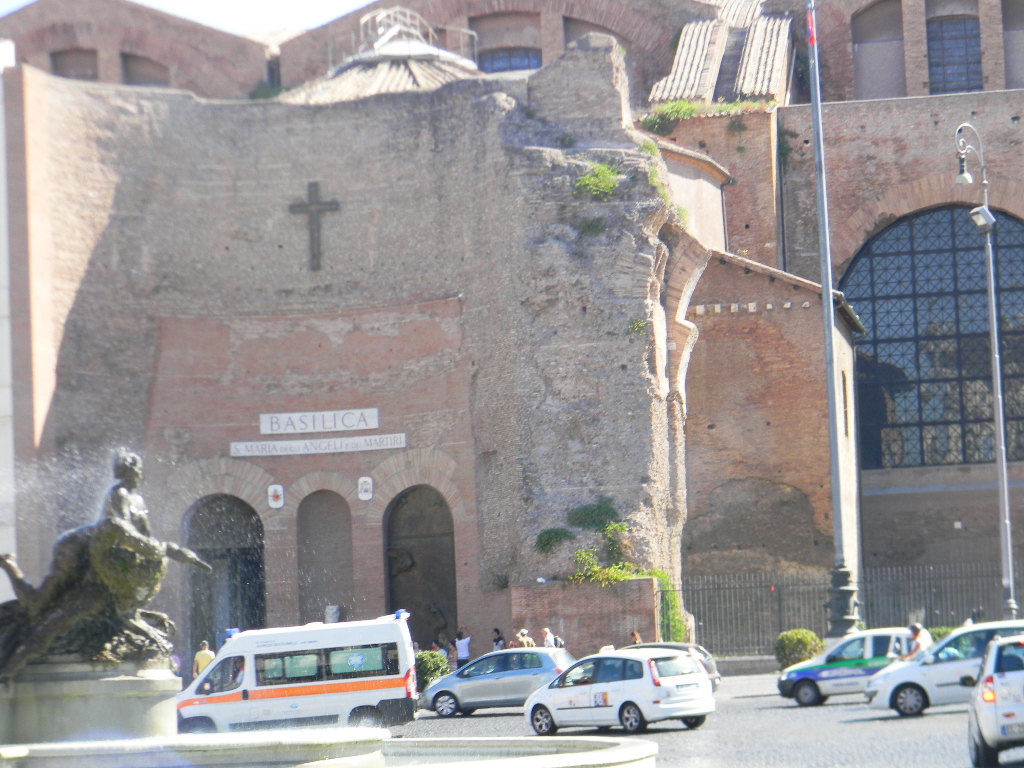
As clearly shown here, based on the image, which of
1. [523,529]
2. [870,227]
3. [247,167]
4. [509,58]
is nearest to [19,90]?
[247,167]

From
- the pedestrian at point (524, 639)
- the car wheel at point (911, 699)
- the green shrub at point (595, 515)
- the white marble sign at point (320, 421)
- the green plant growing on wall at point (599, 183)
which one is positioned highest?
the green plant growing on wall at point (599, 183)

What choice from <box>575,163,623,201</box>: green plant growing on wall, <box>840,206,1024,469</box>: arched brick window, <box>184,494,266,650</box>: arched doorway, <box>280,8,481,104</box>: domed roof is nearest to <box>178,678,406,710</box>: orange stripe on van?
<box>184,494,266,650</box>: arched doorway

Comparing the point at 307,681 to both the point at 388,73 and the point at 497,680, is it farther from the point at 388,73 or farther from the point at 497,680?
the point at 388,73

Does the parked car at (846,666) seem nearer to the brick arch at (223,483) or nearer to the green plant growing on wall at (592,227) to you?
the green plant growing on wall at (592,227)

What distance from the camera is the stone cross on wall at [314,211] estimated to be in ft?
94.8

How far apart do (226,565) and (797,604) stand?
9.70m

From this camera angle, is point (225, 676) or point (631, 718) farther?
point (225, 676)

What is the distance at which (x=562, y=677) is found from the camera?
19.0 meters

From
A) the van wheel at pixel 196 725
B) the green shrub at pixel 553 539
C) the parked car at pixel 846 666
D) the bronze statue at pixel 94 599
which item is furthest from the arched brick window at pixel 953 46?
the bronze statue at pixel 94 599

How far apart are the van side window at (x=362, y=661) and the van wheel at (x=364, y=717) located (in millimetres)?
412

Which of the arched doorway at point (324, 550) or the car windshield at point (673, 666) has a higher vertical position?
the arched doorway at point (324, 550)

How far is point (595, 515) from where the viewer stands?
26297 mm

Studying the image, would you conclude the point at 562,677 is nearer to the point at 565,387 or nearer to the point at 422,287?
the point at 565,387

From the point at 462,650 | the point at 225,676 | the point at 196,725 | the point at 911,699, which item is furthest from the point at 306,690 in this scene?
the point at 911,699
